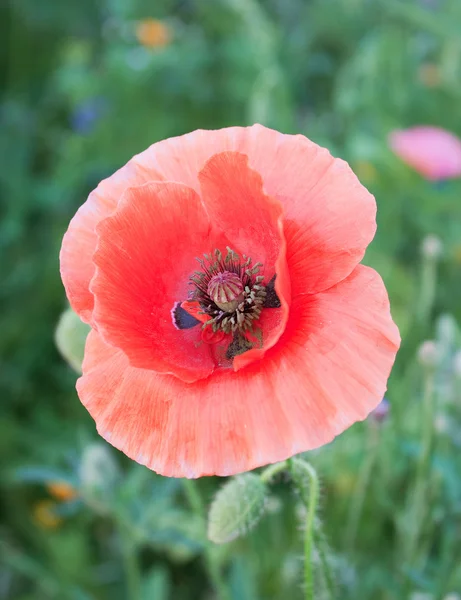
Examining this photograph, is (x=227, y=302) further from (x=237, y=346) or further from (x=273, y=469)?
(x=273, y=469)

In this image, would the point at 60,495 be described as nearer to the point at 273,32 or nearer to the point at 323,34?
the point at 273,32

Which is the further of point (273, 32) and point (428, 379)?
point (273, 32)

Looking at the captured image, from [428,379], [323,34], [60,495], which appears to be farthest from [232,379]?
[323,34]

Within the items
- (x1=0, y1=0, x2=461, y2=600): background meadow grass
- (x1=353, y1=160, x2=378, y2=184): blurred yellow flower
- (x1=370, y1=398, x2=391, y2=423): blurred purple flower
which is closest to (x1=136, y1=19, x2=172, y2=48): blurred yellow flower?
(x1=0, y1=0, x2=461, y2=600): background meadow grass

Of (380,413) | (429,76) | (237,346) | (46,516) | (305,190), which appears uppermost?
(305,190)

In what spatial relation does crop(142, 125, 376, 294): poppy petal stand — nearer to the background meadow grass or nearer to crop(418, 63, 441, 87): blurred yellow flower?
the background meadow grass

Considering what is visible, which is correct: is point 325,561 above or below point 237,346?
below

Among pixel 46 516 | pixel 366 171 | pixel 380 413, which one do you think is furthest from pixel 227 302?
pixel 366 171

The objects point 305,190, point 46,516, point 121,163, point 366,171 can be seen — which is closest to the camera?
point 305,190
